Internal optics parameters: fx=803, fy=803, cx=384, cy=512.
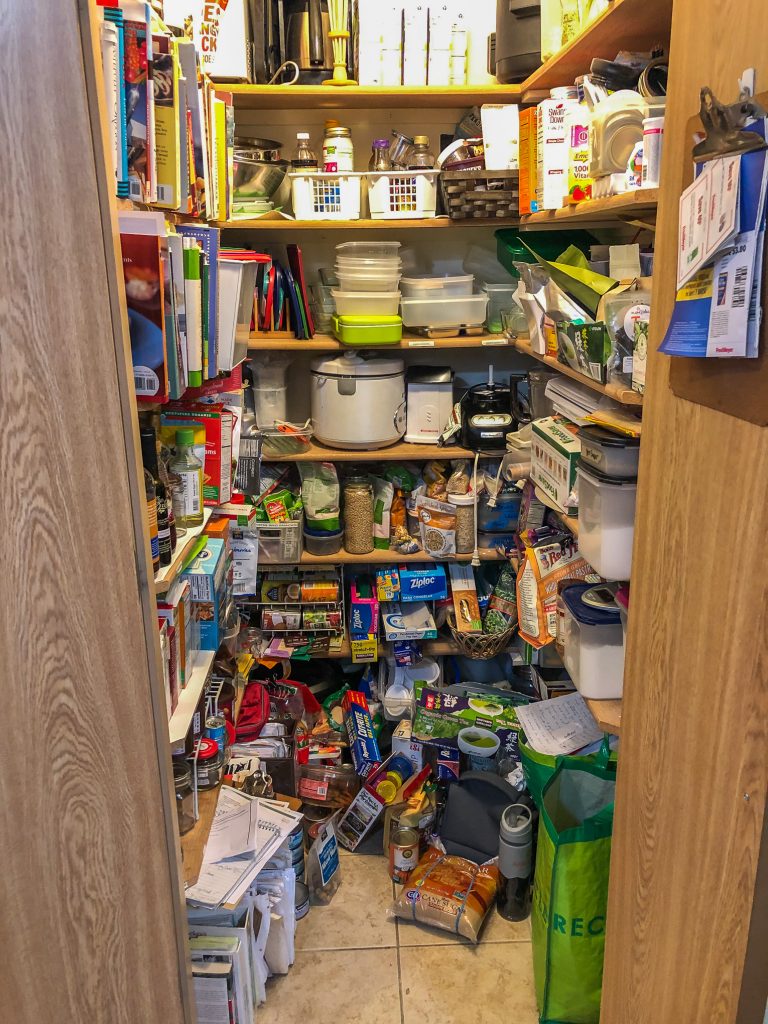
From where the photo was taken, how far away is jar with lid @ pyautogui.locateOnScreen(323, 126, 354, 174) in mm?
2479

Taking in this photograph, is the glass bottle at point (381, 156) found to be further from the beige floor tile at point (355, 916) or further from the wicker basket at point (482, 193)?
the beige floor tile at point (355, 916)

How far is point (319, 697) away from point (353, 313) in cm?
142

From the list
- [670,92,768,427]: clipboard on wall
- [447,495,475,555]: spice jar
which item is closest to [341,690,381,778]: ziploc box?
[447,495,475,555]: spice jar

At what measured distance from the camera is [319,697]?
3.02m

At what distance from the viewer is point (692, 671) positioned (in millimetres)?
1145

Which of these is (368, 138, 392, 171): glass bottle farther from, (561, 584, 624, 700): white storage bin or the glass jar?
the glass jar

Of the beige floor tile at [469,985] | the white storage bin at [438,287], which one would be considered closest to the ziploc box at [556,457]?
the white storage bin at [438,287]

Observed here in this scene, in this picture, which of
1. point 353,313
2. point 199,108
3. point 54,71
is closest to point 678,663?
point 54,71

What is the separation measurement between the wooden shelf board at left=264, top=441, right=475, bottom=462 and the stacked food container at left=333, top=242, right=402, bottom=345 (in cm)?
38

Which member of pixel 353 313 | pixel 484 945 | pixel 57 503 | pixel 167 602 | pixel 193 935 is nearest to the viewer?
pixel 57 503

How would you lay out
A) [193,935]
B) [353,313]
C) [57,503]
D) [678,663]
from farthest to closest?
[353,313]
[193,935]
[678,663]
[57,503]

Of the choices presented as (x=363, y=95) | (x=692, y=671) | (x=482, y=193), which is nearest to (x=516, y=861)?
(x=692, y=671)

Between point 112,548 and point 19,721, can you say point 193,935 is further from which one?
point 112,548

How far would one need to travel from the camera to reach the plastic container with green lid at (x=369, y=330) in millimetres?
2510
